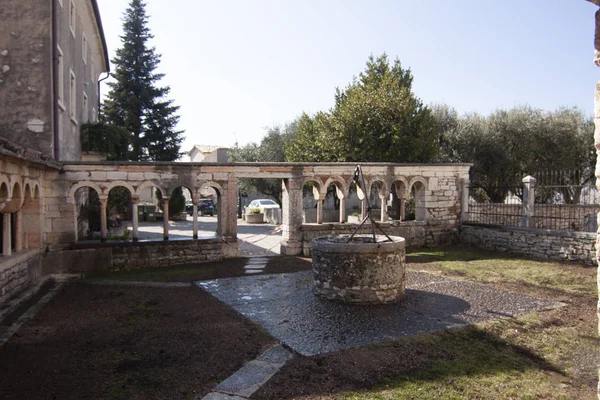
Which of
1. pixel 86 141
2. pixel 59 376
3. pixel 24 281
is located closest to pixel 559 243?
pixel 59 376

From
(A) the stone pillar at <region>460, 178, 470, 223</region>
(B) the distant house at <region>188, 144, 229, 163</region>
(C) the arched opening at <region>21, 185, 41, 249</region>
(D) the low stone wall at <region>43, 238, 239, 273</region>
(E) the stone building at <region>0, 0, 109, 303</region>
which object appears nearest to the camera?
(E) the stone building at <region>0, 0, 109, 303</region>

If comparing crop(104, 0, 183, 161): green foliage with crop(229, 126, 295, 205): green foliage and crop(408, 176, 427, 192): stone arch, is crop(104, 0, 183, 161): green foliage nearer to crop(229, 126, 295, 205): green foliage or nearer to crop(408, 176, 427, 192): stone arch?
crop(229, 126, 295, 205): green foliage

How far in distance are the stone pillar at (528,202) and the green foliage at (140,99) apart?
771 inches

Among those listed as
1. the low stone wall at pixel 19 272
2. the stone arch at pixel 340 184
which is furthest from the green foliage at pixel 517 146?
the low stone wall at pixel 19 272

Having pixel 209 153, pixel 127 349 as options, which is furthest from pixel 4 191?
pixel 209 153

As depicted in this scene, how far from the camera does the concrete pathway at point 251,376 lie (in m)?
3.99

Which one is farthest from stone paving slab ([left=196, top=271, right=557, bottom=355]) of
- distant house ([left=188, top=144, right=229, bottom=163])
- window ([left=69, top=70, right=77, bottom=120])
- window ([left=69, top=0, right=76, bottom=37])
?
distant house ([left=188, top=144, right=229, bottom=163])

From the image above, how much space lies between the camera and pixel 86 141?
14.9 meters

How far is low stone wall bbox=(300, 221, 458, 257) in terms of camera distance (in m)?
12.4

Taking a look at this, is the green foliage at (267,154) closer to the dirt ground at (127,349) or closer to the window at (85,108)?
the window at (85,108)

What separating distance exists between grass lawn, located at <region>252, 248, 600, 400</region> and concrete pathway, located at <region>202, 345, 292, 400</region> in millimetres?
120

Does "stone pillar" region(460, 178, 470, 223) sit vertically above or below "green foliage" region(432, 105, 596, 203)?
below

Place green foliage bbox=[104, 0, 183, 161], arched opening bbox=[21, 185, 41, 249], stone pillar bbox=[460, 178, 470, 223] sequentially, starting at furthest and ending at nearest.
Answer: green foliage bbox=[104, 0, 183, 161]
stone pillar bbox=[460, 178, 470, 223]
arched opening bbox=[21, 185, 41, 249]

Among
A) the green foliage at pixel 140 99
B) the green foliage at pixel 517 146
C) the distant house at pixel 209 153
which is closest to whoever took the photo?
the green foliage at pixel 517 146
